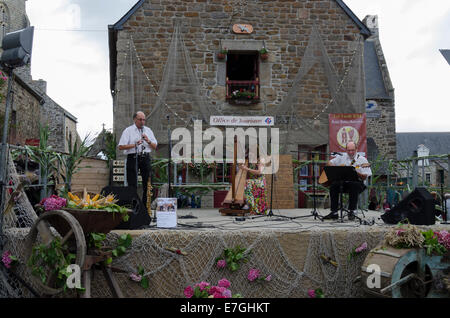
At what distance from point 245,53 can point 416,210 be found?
656 centimetres

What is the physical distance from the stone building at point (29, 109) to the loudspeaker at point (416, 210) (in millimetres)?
5587

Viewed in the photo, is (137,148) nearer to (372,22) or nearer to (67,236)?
(67,236)

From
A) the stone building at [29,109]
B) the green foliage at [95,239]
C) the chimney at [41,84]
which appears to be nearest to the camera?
the green foliage at [95,239]

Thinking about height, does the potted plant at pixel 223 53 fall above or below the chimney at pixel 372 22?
below

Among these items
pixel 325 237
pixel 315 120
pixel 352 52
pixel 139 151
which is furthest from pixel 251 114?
pixel 325 237

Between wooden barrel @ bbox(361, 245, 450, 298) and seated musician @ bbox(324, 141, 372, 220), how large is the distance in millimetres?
1703

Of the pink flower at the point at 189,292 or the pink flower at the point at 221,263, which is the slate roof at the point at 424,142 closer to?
the pink flower at the point at 221,263

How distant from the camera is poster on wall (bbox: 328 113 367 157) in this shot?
9.24 m

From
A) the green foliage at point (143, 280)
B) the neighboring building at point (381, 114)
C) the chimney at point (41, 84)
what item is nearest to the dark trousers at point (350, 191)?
the green foliage at point (143, 280)

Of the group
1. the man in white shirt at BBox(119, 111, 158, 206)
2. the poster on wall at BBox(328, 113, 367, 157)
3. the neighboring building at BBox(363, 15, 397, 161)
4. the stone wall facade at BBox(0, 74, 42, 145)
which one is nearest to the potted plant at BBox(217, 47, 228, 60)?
the poster on wall at BBox(328, 113, 367, 157)

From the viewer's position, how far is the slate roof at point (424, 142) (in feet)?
97.2

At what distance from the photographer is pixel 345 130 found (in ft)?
30.3

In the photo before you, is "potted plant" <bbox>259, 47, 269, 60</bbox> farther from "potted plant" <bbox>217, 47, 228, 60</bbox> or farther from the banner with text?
the banner with text
